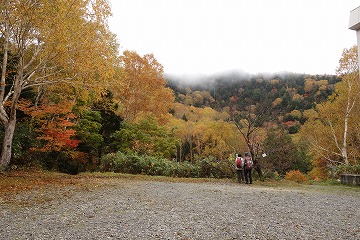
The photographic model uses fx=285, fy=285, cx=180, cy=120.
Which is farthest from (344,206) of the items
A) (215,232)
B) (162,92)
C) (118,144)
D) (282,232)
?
(162,92)

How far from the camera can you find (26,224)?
4773 millimetres

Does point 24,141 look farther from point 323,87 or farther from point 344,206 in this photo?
point 323,87

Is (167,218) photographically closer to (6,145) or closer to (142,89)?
(6,145)

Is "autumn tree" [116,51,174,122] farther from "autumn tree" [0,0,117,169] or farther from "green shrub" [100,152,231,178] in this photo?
"autumn tree" [0,0,117,169]

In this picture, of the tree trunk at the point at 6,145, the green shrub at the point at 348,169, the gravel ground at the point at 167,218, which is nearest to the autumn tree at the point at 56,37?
the tree trunk at the point at 6,145

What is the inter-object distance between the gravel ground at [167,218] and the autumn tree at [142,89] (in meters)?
19.9

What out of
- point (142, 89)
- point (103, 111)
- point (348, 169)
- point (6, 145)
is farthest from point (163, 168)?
point (142, 89)

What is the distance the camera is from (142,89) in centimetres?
2753

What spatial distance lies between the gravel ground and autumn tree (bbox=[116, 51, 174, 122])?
19919 millimetres

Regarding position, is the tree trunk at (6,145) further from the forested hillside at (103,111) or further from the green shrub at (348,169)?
the green shrub at (348,169)

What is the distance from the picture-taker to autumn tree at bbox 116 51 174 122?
27.4 meters

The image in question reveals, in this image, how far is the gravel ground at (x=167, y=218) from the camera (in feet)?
14.6

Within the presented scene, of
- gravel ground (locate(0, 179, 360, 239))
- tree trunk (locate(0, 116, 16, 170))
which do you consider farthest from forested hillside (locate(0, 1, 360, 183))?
gravel ground (locate(0, 179, 360, 239))

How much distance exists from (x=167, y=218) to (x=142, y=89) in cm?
2282
